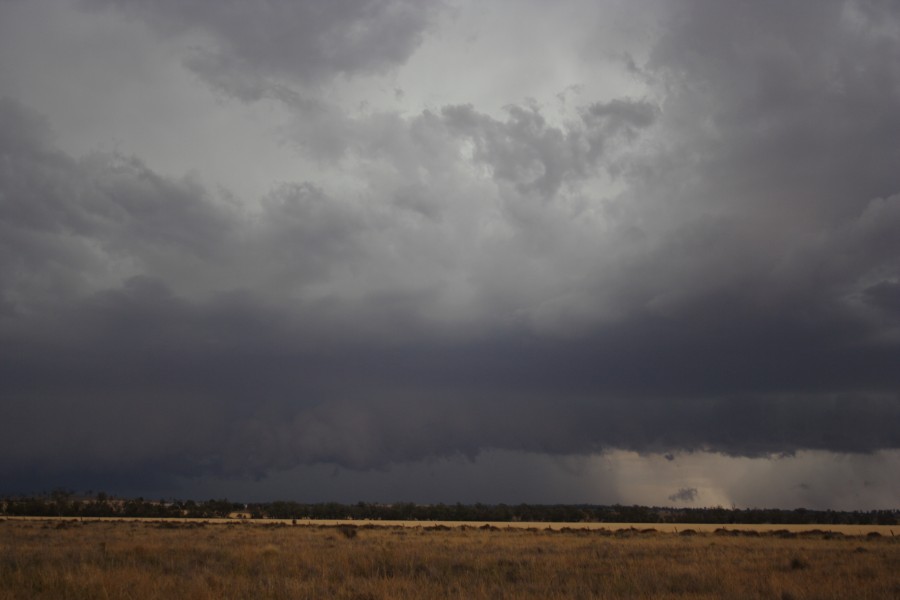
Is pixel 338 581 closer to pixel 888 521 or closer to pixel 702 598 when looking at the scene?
pixel 702 598

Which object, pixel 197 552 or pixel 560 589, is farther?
pixel 197 552

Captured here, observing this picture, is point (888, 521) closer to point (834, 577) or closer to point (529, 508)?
point (529, 508)

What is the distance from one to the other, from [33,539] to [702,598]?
136ft

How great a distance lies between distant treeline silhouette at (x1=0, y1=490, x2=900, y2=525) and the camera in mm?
111375

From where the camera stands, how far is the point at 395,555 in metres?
30.1

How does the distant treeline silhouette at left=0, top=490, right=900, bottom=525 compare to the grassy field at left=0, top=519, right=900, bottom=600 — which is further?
the distant treeline silhouette at left=0, top=490, right=900, bottom=525

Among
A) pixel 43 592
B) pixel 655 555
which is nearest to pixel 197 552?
pixel 43 592

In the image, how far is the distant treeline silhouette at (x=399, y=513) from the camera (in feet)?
365

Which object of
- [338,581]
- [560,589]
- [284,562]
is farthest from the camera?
[284,562]

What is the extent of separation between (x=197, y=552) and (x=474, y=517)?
10597 centimetres

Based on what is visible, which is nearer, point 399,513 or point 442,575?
point 442,575

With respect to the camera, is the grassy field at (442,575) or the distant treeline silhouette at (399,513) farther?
the distant treeline silhouette at (399,513)

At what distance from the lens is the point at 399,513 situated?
13350 centimetres

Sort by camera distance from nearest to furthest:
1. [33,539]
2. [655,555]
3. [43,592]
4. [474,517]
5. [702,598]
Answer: [43,592], [702,598], [655,555], [33,539], [474,517]
